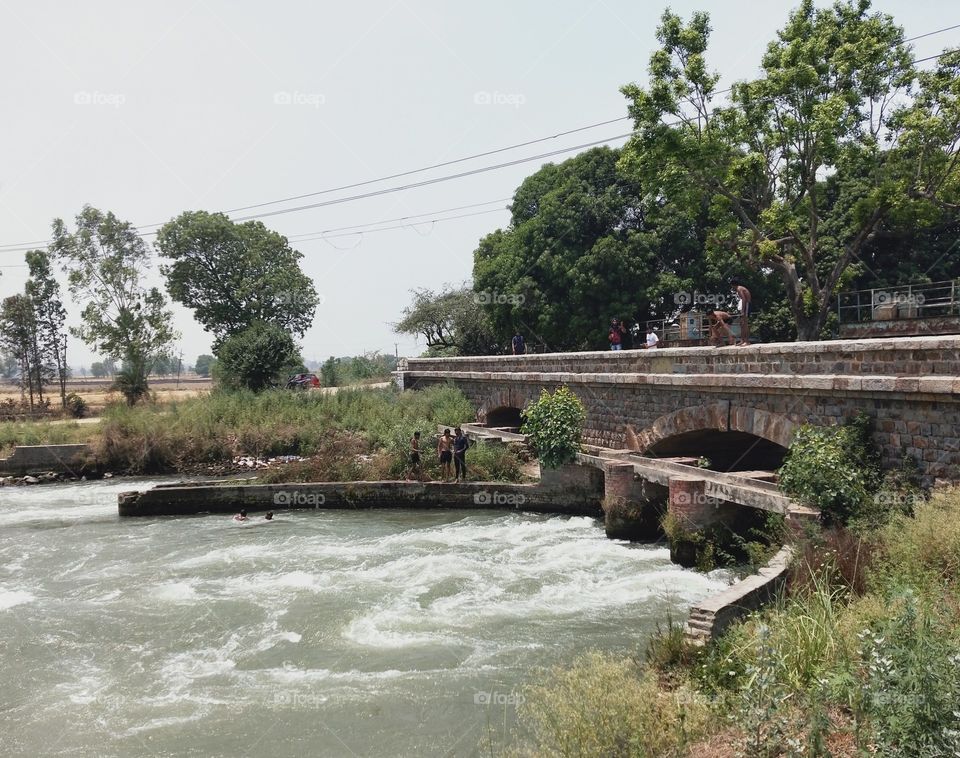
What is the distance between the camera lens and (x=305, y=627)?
10.1m

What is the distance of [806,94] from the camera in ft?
63.8

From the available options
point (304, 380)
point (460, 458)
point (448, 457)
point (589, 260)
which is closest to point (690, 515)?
point (460, 458)

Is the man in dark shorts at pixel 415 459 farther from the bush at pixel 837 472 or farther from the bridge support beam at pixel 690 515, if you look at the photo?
the bush at pixel 837 472

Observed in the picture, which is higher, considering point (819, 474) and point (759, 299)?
point (759, 299)

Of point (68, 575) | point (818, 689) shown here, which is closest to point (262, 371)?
point (68, 575)

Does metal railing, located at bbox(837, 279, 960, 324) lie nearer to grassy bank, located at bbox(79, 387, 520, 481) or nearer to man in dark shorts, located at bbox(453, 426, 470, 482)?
man in dark shorts, located at bbox(453, 426, 470, 482)

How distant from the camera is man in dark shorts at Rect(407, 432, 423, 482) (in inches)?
746

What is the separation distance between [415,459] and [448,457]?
1100mm

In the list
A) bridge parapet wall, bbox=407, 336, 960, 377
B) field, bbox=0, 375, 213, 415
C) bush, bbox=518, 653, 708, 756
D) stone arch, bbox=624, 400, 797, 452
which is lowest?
bush, bbox=518, 653, 708, 756

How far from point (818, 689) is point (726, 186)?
693 inches

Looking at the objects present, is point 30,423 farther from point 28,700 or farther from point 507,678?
point 507,678

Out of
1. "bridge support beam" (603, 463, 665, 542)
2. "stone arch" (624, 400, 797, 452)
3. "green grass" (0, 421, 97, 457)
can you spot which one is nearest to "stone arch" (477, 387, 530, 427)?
"stone arch" (624, 400, 797, 452)

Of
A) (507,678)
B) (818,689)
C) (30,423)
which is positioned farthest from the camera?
(30,423)

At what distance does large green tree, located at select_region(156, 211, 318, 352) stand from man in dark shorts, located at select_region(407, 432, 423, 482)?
1100 inches
